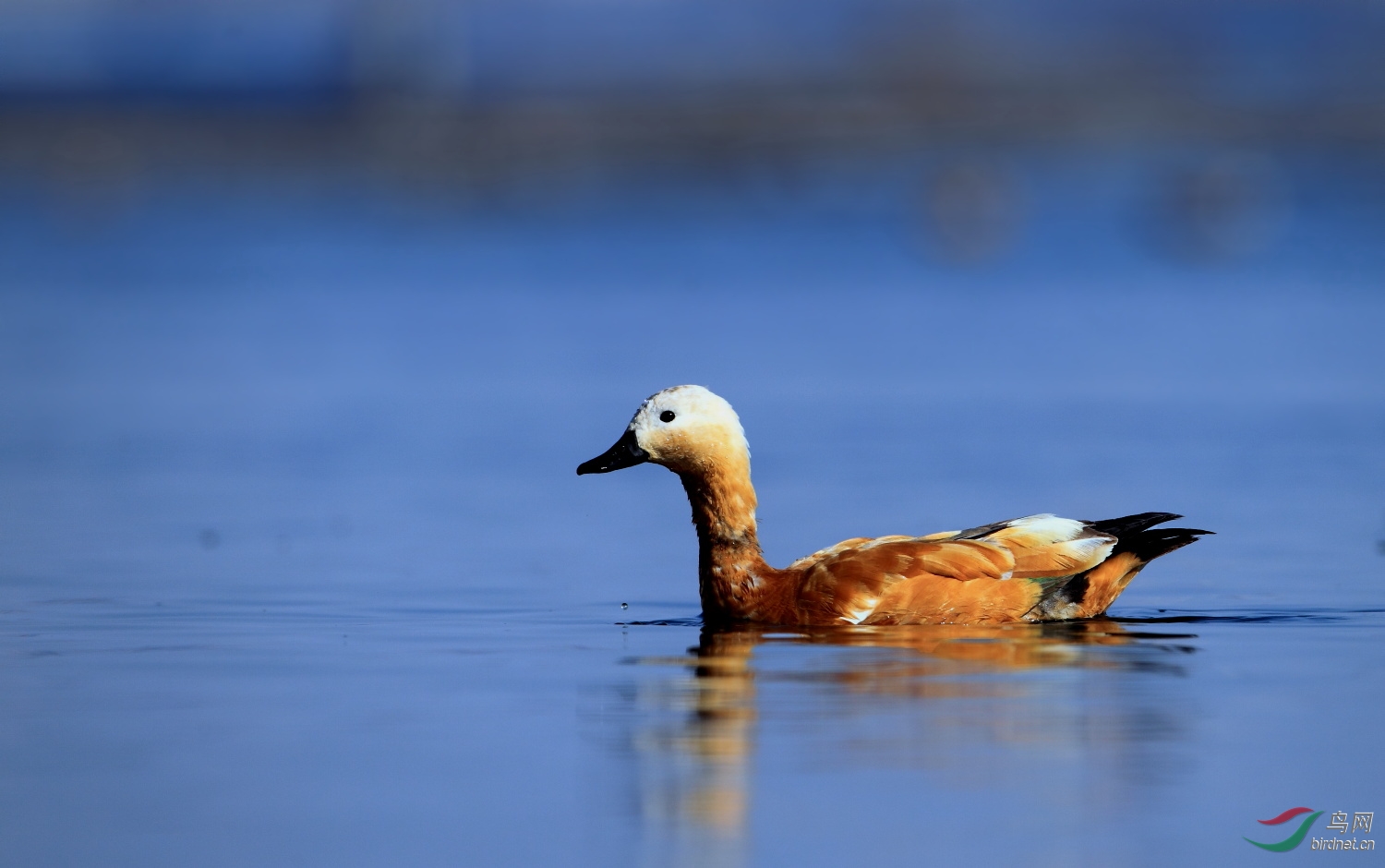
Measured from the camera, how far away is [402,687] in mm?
8508

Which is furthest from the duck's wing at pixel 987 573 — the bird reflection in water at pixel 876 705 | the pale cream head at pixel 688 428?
the pale cream head at pixel 688 428

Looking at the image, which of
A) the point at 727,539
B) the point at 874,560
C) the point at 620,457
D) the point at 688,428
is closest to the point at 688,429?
the point at 688,428

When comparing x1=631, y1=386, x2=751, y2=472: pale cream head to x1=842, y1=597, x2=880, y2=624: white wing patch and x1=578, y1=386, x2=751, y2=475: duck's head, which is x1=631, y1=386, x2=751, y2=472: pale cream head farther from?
x1=842, y1=597, x2=880, y2=624: white wing patch

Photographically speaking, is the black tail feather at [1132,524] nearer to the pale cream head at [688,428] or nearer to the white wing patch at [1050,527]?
the white wing patch at [1050,527]

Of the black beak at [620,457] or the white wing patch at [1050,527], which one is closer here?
the white wing patch at [1050,527]

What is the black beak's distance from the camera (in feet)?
35.2

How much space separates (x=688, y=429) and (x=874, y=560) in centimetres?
115

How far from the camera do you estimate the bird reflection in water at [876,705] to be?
684cm

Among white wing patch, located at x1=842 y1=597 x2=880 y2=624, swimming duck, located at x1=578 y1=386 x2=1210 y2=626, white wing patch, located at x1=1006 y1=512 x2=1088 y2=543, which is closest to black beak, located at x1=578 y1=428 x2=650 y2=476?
swimming duck, located at x1=578 y1=386 x2=1210 y2=626

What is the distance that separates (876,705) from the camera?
792 cm

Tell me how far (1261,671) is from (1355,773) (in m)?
1.63

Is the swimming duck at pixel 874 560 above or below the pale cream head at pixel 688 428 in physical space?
below

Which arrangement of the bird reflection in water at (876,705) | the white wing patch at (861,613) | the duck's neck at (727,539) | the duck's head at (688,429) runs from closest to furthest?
the bird reflection in water at (876,705)
the white wing patch at (861,613)
the duck's neck at (727,539)
the duck's head at (688,429)
